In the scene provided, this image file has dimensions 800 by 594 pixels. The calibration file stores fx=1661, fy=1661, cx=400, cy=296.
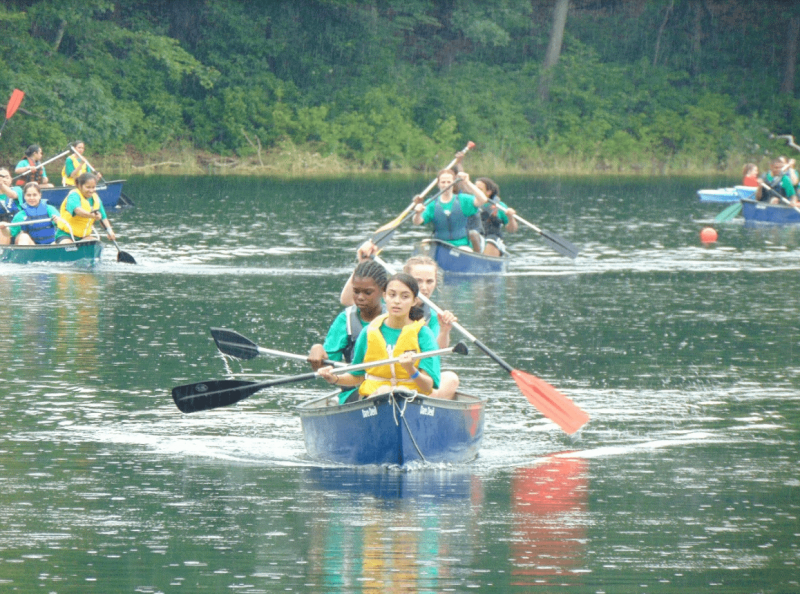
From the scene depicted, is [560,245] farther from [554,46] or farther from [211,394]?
[554,46]

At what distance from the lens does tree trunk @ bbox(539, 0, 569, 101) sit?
56.8 meters

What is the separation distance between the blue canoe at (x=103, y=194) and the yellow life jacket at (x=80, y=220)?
7460 mm

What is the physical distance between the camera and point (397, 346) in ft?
33.6

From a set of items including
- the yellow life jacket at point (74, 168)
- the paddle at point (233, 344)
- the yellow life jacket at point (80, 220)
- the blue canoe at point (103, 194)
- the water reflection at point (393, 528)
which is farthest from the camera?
the blue canoe at point (103, 194)

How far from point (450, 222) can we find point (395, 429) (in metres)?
12.8

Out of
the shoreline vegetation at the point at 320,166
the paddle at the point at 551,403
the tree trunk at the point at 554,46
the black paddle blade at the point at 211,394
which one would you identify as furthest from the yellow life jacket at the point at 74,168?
the tree trunk at the point at 554,46

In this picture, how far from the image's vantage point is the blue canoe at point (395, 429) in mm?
10203

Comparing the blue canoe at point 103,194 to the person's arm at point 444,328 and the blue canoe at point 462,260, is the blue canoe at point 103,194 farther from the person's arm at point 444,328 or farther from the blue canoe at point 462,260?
the person's arm at point 444,328

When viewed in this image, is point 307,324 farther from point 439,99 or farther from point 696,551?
point 439,99

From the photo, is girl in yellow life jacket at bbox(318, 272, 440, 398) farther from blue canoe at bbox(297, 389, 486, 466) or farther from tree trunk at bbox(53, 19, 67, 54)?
tree trunk at bbox(53, 19, 67, 54)

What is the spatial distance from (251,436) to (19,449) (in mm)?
1644

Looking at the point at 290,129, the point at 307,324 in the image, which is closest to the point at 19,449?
the point at 307,324

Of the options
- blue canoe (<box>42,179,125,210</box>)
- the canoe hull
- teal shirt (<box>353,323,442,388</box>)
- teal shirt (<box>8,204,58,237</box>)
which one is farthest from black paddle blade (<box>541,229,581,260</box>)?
teal shirt (<box>353,323,442,388</box>)

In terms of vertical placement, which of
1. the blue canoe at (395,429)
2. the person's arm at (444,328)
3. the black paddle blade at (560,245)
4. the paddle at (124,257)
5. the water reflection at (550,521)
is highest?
the person's arm at (444,328)
